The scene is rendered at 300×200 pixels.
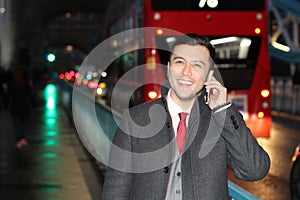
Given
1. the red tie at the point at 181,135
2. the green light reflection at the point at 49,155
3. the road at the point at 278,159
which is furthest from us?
the green light reflection at the point at 49,155

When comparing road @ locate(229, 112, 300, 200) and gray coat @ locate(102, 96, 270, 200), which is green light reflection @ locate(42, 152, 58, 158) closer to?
road @ locate(229, 112, 300, 200)

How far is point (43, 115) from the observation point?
90.6 ft

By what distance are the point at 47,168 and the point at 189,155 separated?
29.7ft

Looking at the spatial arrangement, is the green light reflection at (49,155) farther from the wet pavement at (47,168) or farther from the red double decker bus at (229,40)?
the red double decker bus at (229,40)

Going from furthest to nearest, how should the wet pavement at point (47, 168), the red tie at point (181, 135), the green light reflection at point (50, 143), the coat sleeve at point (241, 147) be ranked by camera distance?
1. the green light reflection at point (50, 143)
2. the wet pavement at point (47, 168)
3. the red tie at point (181, 135)
4. the coat sleeve at point (241, 147)

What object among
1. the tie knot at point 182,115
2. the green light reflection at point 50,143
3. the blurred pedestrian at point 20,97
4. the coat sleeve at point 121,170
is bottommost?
the green light reflection at point 50,143

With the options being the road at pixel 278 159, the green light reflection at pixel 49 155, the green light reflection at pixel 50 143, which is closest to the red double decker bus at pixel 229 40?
the road at pixel 278 159

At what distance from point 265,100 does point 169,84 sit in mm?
12994

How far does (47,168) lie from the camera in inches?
485

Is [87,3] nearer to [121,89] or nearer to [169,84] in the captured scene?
[121,89]

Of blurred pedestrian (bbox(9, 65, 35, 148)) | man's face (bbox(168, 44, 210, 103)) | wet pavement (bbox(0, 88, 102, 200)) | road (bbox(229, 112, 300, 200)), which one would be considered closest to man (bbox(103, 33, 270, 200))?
man's face (bbox(168, 44, 210, 103))

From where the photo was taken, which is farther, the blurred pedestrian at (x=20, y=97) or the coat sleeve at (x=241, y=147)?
the blurred pedestrian at (x=20, y=97)

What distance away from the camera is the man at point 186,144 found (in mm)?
3473

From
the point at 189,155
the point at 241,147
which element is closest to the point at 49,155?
the point at 189,155
